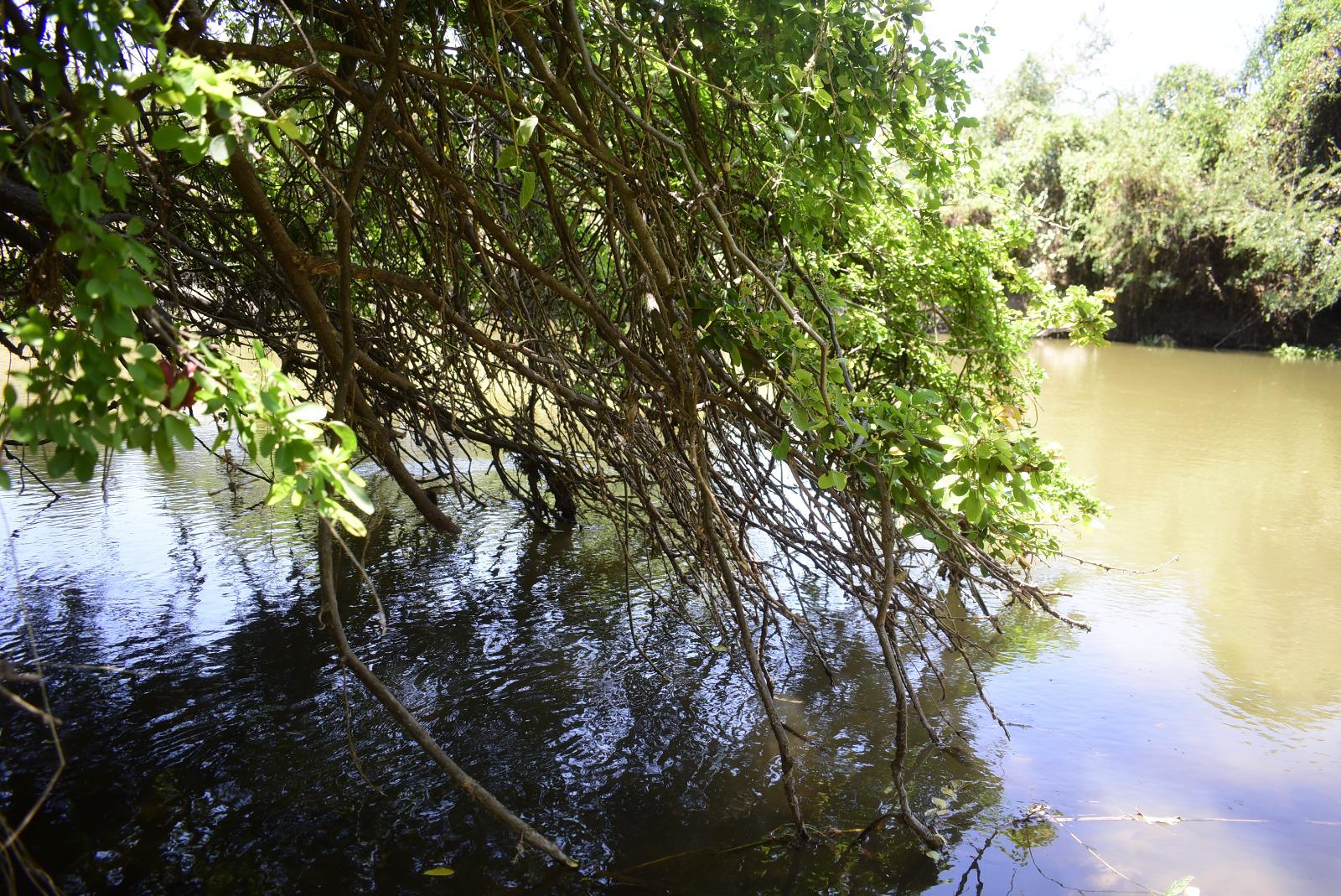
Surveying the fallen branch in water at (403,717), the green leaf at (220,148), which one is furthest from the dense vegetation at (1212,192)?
the green leaf at (220,148)

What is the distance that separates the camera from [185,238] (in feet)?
14.9

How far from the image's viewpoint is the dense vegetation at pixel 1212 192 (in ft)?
63.8

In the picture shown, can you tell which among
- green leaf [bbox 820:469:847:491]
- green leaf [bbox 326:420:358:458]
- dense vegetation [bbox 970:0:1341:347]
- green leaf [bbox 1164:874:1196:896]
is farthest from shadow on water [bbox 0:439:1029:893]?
dense vegetation [bbox 970:0:1341:347]

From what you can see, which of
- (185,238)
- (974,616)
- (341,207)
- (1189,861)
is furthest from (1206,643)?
(185,238)

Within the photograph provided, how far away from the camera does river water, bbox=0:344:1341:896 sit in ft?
11.0

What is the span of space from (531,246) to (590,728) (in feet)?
7.63

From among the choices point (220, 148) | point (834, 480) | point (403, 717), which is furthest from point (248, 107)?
point (834, 480)

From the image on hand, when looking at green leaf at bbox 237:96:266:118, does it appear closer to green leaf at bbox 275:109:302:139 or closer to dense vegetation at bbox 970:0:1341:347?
green leaf at bbox 275:109:302:139

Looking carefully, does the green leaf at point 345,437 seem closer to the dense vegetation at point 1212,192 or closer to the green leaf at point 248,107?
the green leaf at point 248,107

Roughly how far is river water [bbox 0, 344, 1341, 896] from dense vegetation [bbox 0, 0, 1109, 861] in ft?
1.25

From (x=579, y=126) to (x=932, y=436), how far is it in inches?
54.3

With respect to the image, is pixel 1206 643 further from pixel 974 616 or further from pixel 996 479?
pixel 996 479

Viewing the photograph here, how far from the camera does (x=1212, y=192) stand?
67.8 feet

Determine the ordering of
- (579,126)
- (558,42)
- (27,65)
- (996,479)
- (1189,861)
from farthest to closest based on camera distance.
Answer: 1. (1189,861)
2. (558,42)
3. (579,126)
4. (996,479)
5. (27,65)
